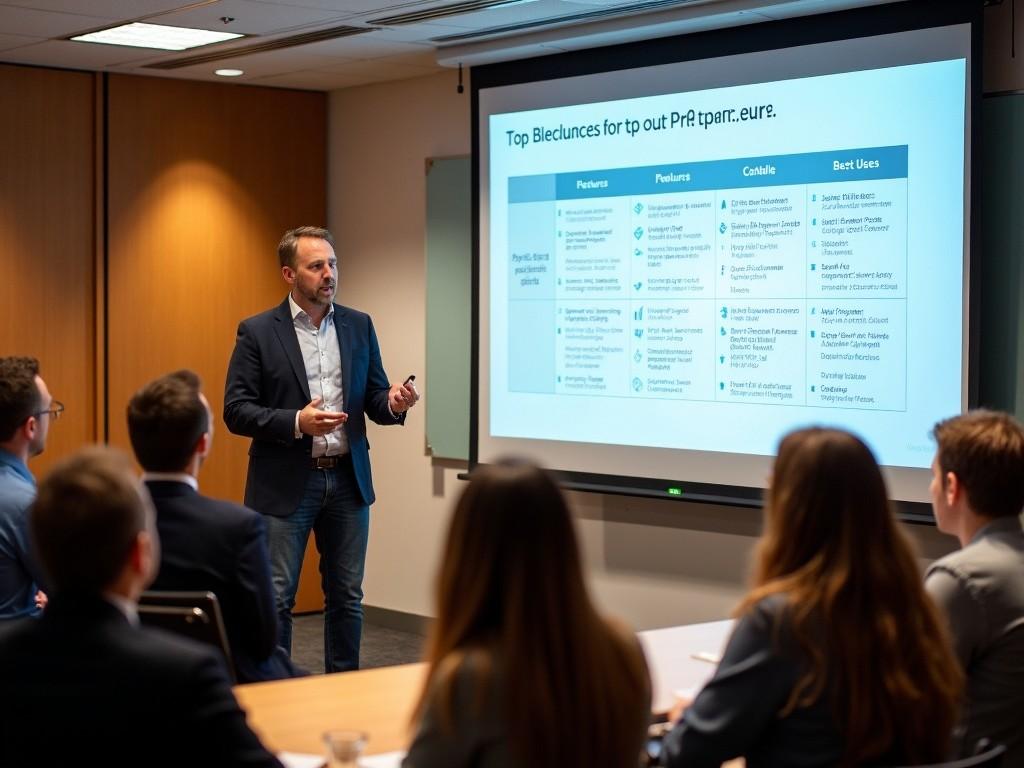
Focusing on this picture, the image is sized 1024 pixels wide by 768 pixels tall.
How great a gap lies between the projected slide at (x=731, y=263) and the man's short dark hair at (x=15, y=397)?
258 centimetres

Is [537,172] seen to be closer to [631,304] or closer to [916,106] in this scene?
[631,304]

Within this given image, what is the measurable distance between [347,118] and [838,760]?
222 inches

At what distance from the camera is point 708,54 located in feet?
17.3

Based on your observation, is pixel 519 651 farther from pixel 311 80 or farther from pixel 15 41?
pixel 311 80

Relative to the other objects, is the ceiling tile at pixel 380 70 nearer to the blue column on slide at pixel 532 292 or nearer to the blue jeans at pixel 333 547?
the blue column on slide at pixel 532 292

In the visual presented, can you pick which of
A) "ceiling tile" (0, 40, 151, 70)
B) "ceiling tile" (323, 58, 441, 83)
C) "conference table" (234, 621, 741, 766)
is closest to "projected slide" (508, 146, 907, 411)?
"ceiling tile" (323, 58, 441, 83)

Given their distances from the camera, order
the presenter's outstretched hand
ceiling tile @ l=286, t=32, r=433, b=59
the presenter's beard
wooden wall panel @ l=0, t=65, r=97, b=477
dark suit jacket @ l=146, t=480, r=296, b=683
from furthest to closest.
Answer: wooden wall panel @ l=0, t=65, r=97, b=477
ceiling tile @ l=286, t=32, r=433, b=59
the presenter's beard
the presenter's outstretched hand
dark suit jacket @ l=146, t=480, r=296, b=683

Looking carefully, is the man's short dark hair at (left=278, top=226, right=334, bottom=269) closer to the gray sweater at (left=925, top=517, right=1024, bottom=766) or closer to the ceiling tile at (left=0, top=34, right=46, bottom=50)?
the ceiling tile at (left=0, top=34, right=46, bottom=50)

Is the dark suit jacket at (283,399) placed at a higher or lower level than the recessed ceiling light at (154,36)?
lower

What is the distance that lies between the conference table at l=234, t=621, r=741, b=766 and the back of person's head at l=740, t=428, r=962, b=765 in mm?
333

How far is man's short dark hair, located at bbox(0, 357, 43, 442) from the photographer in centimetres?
338

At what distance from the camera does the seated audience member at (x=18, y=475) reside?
3213 mm

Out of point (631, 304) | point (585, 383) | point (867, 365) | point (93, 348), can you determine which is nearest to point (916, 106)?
point (867, 365)

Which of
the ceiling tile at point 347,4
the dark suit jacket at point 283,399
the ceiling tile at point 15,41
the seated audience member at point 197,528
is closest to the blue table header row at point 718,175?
the ceiling tile at point 347,4
